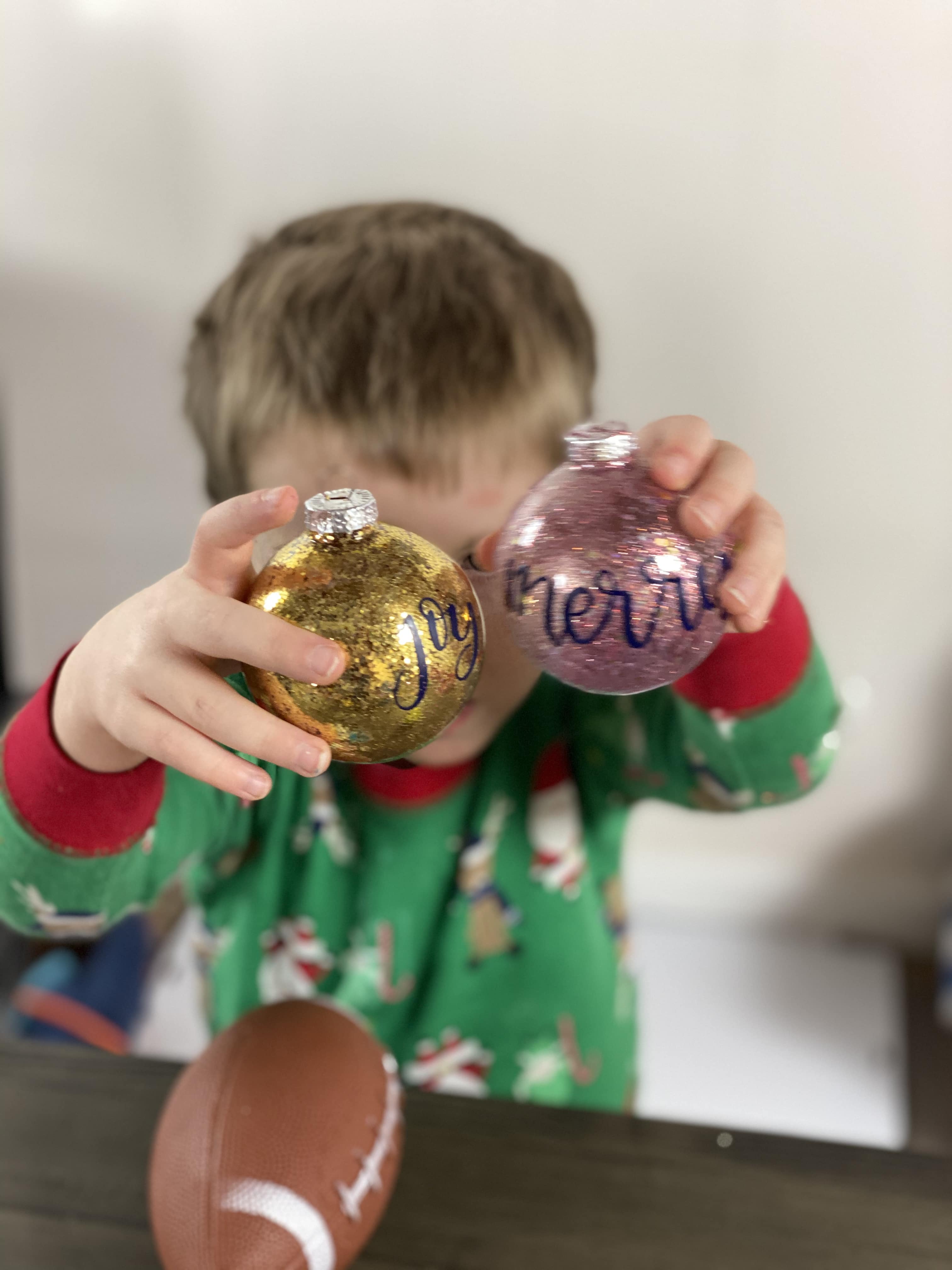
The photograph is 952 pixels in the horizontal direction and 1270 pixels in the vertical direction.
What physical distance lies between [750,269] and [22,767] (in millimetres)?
359

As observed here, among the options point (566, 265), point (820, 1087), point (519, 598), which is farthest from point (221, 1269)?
point (820, 1087)

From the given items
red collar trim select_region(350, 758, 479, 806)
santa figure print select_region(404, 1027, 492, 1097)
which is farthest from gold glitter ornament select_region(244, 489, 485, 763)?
santa figure print select_region(404, 1027, 492, 1097)

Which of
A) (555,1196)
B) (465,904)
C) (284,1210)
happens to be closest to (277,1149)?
(284,1210)

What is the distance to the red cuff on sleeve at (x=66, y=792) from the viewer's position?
1.15 feet

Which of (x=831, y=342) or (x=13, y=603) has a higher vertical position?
(x=831, y=342)

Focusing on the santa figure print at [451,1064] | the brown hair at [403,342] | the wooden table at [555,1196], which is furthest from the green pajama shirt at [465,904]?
the brown hair at [403,342]

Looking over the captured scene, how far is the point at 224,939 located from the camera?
650 mm

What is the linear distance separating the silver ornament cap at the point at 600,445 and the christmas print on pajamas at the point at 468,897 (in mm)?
260

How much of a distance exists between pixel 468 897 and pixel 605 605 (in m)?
0.42

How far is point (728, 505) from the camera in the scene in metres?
0.27

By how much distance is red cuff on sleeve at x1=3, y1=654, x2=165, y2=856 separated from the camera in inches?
13.8

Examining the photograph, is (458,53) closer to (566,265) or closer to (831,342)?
(566,265)

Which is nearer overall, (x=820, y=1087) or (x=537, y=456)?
(x=537, y=456)

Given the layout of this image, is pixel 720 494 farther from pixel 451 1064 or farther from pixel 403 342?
pixel 451 1064
